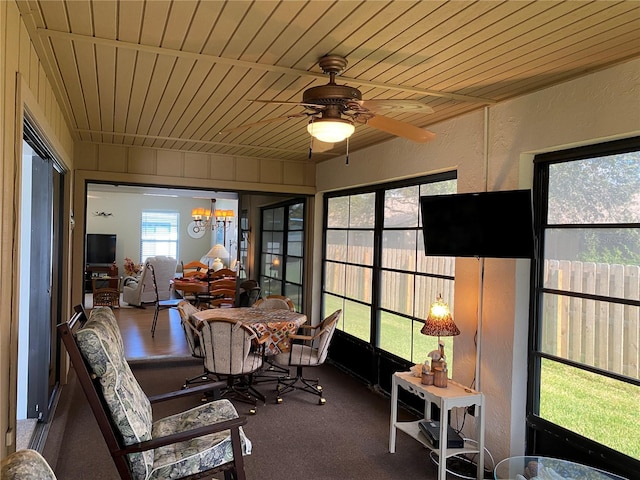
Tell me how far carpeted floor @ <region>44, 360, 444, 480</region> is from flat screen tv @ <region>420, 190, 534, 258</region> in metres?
1.45

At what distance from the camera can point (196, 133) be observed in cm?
444

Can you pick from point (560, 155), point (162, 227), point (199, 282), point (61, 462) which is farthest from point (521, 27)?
point (162, 227)

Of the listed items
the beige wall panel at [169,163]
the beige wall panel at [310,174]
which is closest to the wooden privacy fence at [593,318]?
the beige wall panel at [310,174]

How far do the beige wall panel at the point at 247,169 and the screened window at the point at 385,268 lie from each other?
0.95 metres

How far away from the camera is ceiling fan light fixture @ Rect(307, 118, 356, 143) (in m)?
2.38

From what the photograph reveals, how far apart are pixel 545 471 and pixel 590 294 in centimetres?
102

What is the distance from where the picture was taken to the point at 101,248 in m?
11.3

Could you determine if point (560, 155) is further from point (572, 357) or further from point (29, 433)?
point (29, 433)

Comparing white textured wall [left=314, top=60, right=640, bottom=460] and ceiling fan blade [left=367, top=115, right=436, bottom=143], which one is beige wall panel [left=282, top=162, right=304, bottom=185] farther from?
ceiling fan blade [left=367, top=115, right=436, bottom=143]

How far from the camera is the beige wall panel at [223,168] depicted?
217 inches

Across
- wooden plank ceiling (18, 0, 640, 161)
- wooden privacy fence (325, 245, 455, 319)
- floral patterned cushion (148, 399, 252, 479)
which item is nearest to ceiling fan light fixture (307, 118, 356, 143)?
wooden plank ceiling (18, 0, 640, 161)

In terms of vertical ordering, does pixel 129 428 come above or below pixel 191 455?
above

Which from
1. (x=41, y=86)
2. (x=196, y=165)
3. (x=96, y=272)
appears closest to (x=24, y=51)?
(x=41, y=86)

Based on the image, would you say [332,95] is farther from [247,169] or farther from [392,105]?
[247,169]
